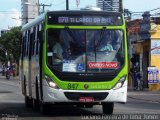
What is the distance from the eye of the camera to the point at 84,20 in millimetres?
18672

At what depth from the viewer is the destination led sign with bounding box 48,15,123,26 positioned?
1856 cm

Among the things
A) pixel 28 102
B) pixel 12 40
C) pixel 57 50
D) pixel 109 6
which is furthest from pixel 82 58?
pixel 12 40

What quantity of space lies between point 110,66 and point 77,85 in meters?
1.26

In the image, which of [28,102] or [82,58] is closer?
[82,58]

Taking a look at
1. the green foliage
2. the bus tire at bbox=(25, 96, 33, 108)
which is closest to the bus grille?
the bus tire at bbox=(25, 96, 33, 108)

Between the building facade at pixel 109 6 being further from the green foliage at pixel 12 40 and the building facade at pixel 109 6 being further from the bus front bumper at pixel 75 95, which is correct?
the green foliage at pixel 12 40

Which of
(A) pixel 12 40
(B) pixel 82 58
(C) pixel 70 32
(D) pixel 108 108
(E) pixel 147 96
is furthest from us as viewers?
(A) pixel 12 40

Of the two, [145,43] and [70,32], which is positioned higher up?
[70,32]

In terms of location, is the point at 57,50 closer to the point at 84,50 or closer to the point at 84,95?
the point at 84,50

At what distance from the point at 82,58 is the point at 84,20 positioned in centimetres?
131

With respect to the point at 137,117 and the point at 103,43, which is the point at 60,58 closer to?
the point at 103,43

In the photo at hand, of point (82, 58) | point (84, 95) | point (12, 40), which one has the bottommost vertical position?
point (12, 40)

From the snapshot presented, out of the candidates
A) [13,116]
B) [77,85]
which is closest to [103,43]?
[77,85]

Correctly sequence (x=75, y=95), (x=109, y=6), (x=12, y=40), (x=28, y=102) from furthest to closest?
(x=12, y=40)
(x=109, y=6)
(x=28, y=102)
(x=75, y=95)
